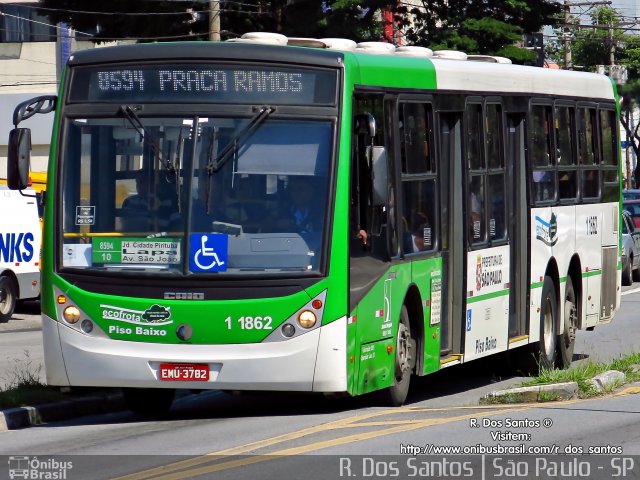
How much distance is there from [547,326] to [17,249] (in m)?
12.8

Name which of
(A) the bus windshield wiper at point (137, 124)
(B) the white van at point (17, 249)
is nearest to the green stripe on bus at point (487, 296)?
(A) the bus windshield wiper at point (137, 124)

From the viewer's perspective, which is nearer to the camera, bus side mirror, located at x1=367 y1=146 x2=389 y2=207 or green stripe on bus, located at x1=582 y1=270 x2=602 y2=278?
bus side mirror, located at x1=367 y1=146 x2=389 y2=207

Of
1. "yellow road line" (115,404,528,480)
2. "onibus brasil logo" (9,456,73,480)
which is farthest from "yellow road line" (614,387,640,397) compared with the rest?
"onibus brasil logo" (9,456,73,480)

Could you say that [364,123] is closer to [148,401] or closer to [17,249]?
[148,401]

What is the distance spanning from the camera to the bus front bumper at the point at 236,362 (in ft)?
37.0

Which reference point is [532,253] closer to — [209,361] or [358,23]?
[209,361]

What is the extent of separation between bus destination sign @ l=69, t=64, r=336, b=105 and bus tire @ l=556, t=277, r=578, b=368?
6.58 m

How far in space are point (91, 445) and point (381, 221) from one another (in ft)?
10.3

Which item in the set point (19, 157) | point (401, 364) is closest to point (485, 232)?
point (401, 364)

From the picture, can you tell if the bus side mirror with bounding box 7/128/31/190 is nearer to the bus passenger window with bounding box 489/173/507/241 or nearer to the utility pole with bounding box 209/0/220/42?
the bus passenger window with bounding box 489/173/507/241

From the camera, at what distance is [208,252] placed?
450 inches

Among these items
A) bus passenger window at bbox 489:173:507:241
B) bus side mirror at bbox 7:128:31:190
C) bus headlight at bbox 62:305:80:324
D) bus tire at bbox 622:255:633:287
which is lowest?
bus tire at bbox 622:255:633:287

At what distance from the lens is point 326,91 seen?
11.7 m

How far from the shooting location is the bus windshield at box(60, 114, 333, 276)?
11414mm
